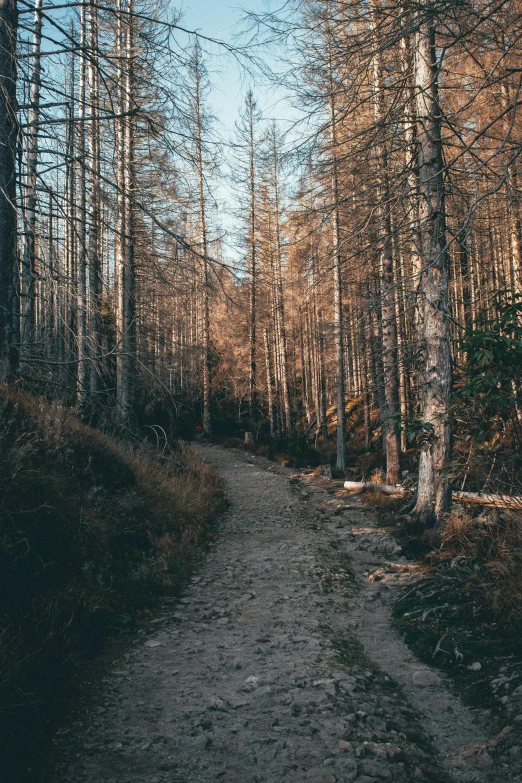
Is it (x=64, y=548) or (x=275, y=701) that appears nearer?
(x=275, y=701)

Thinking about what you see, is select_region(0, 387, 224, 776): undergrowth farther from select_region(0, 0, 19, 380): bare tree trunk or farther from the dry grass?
the dry grass

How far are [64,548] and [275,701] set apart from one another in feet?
8.24

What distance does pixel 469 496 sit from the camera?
25.1 feet

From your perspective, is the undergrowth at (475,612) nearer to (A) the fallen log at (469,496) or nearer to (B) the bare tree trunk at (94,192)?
(A) the fallen log at (469,496)

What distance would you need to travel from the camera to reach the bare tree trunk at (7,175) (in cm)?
543

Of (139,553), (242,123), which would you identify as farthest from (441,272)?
(242,123)

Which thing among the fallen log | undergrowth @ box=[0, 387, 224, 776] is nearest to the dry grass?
the fallen log

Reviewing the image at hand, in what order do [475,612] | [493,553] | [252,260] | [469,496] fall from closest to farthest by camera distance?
1. [475,612]
2. [493,553]
3. [469,496]
4. [252,260]

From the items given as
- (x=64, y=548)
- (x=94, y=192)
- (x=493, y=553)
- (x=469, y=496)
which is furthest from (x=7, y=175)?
(x=469, y=496)

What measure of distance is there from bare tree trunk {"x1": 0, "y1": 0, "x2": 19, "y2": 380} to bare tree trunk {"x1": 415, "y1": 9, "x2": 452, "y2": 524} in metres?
5.55

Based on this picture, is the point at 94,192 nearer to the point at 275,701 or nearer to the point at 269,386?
the point at 275,701

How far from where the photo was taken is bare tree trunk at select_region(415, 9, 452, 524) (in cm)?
714

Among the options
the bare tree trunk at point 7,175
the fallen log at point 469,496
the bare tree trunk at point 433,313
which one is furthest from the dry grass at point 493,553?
the bare tree trunk at point 7,175

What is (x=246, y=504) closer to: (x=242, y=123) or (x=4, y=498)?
(x=4, y=498)
